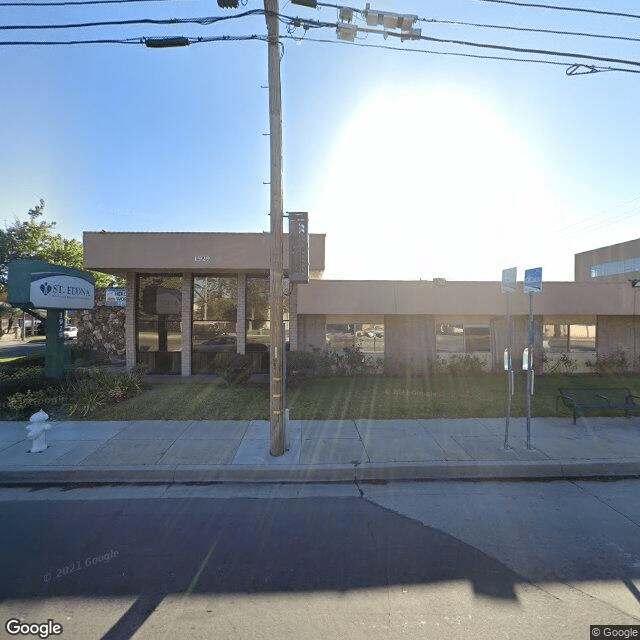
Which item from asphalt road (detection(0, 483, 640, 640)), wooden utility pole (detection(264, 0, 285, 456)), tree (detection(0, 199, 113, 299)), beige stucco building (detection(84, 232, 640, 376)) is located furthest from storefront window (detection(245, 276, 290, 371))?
tree (detection(0, 199, 113, 299))

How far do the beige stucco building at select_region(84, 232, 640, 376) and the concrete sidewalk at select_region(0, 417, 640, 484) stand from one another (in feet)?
19.5

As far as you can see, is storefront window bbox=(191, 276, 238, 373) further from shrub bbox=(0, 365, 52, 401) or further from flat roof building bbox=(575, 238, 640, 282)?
flat roof building bbox=(575, 238, 640, 282)

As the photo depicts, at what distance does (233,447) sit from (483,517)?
383 cm

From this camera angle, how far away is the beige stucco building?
12.4 metres

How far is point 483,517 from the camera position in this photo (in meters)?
4.37


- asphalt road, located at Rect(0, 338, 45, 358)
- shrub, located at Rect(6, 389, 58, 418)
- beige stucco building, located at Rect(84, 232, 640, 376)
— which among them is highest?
beige stucco building, located at Rect(84, 232, 640, 376)

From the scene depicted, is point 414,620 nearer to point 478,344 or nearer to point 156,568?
point 156,568

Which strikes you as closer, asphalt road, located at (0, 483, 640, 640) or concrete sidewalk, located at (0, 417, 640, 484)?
asphalt road, located at (0, 483, 640, 640)

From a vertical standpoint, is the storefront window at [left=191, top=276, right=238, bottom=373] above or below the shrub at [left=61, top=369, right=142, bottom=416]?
above

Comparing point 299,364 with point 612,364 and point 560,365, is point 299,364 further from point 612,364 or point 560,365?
point 612,364

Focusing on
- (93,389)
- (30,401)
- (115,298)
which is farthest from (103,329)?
(30,401)

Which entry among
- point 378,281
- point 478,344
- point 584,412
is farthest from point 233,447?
point 478,344

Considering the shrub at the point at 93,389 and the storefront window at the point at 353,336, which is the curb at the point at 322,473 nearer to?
the shrub at the point at 93,389

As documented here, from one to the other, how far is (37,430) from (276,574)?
4.78 meters
